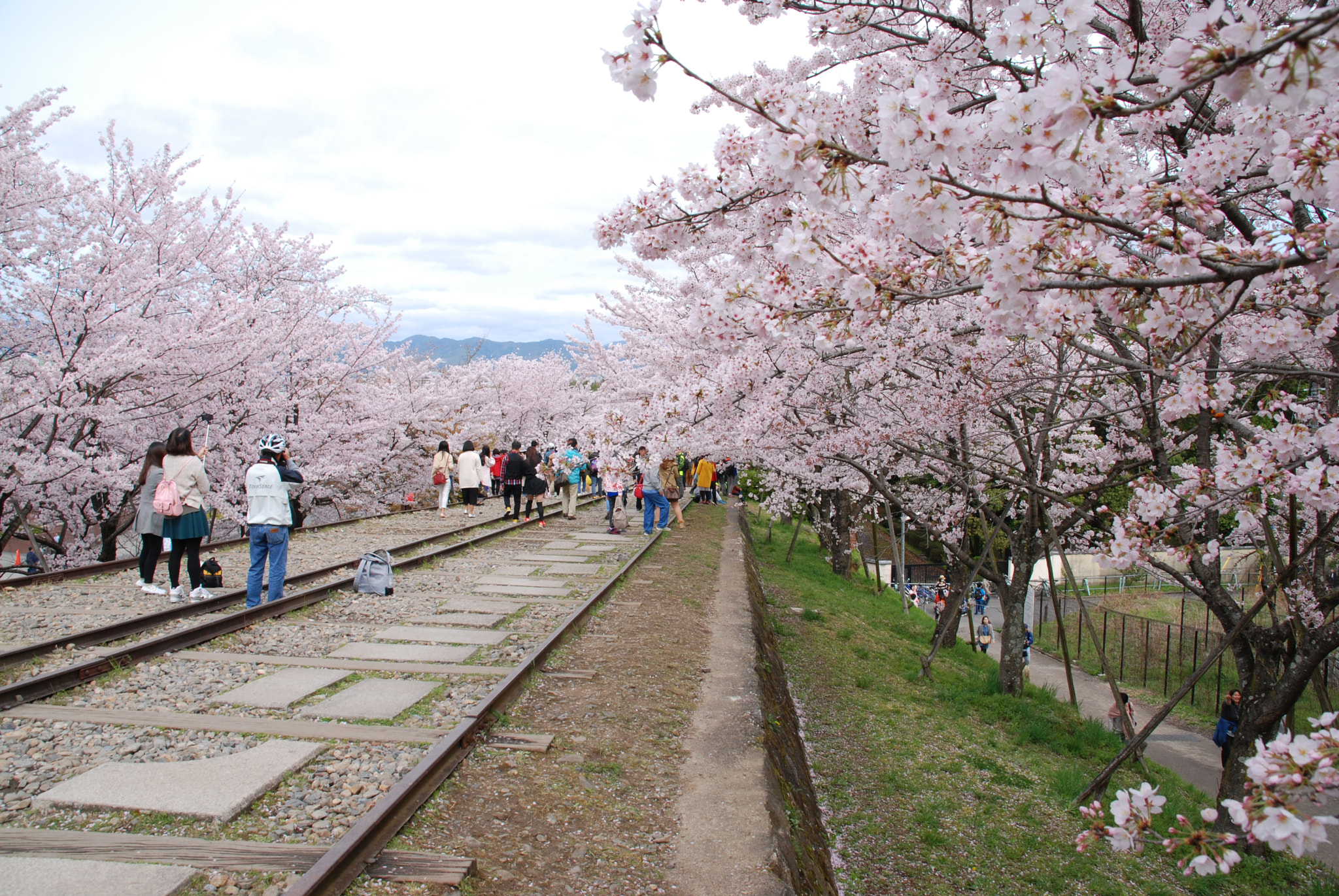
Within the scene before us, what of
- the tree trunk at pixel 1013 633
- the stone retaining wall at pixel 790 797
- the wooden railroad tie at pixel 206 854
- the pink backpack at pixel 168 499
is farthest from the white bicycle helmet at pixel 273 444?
the tree trunk at pixel 1013 633

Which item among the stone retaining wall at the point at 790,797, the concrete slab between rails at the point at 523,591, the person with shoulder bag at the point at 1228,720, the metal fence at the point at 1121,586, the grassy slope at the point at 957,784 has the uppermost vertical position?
the concrete slab between rails at the point at 523,591

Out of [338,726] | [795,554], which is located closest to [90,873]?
[338,726]

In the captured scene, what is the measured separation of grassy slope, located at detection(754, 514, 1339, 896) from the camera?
6.35 metres

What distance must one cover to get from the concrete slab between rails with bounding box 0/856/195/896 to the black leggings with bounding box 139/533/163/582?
18.6 feet

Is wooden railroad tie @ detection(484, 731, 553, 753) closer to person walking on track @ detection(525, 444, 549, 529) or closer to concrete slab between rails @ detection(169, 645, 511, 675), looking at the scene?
concrete slab between rails @ detection(169, 645, 511, 675)

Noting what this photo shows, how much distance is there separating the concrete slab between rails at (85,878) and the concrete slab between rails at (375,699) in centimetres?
179

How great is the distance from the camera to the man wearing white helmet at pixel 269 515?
24.0 feet

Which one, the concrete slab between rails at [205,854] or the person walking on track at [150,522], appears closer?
the concrete slab between rails at [205,854]

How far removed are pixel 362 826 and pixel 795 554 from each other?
75.5 feet

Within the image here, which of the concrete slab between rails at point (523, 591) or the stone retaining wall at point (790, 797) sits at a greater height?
the concrete slab between rails at point (523, 591)

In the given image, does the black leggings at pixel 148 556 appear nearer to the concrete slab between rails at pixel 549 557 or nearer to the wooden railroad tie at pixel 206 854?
the concrete slab between rails at pixel 549 557

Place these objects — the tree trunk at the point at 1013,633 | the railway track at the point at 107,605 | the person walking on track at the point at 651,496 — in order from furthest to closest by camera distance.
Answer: the person walking on track at the point at 651,496 → the tree trunk at the point at 1013,633 → the railway track at the point at 107,605

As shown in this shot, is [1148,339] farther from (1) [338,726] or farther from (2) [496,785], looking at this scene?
(1) [338,726]

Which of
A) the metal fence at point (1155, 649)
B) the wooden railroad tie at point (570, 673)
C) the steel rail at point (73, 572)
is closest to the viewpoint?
the wooden railroad tie at point (570, 673)
